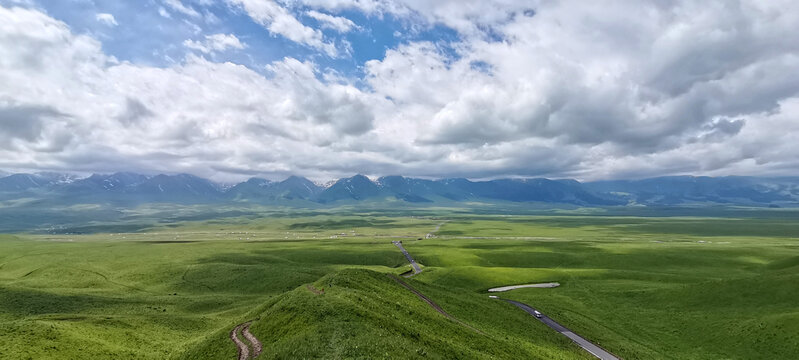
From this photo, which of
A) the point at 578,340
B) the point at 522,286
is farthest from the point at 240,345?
the point at 522,286

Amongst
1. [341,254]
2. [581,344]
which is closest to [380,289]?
[581,344]

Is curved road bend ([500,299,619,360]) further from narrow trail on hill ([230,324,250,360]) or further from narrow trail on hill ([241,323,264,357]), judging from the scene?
narrow trail on hill ([230,324,250,360])

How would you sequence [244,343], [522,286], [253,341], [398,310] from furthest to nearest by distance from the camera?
[522,286], [398,310], [253,341], [244,343]

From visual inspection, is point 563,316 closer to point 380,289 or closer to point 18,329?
point 380,289

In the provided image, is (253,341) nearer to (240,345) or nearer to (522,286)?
(240,345)

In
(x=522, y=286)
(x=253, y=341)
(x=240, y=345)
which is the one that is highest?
(x=253, y=341)

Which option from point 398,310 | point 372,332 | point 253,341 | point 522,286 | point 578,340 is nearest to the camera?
point 372,332

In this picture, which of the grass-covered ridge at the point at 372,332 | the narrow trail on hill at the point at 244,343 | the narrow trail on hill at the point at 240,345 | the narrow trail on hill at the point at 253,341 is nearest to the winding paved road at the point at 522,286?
the grass-covered ridge at the point at 372,332

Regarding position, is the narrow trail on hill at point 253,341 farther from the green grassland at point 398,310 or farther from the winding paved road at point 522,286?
the winding paved road at point 522,286
